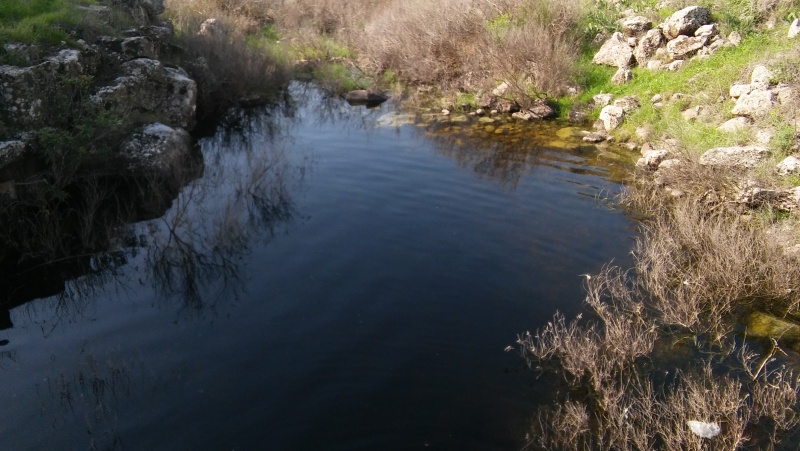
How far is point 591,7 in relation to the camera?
19.5 m

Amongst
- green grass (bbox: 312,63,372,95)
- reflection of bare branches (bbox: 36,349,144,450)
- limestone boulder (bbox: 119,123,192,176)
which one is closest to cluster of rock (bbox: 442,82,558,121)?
green grass (bbox: 312,63,372,95)

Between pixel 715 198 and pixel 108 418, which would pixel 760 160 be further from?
pixel 108 418

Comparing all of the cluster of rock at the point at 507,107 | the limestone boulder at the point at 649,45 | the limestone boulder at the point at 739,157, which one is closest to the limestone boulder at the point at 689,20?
the limestone boulder at the point at 649,45

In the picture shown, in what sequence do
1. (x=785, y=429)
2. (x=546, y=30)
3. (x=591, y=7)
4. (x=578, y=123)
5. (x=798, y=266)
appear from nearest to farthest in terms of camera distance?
1. (x=785, y=429)
2. (x=798, y=266)
3. (x=578, y=123)
4. (x=546, y=30)
5. (x=591, y=7)

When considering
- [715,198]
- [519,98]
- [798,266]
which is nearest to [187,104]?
[519,98]

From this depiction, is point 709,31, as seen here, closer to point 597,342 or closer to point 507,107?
point 507,107

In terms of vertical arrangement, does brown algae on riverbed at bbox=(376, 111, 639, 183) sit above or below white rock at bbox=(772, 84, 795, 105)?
below

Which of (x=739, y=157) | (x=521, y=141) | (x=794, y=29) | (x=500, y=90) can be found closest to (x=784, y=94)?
(x=739, y=157)

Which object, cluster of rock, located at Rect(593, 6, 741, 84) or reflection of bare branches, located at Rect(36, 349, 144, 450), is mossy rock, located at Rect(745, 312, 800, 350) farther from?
cluster of rock, located at Rect(593, 6, 741, 84)

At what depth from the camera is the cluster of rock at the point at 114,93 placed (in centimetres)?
1143

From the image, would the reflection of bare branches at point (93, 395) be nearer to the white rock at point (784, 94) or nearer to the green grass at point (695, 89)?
the green grass at point (695, 89)

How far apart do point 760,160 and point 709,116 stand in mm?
3029

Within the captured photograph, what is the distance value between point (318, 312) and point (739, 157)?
7636 millimetres

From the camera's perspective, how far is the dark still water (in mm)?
6453
